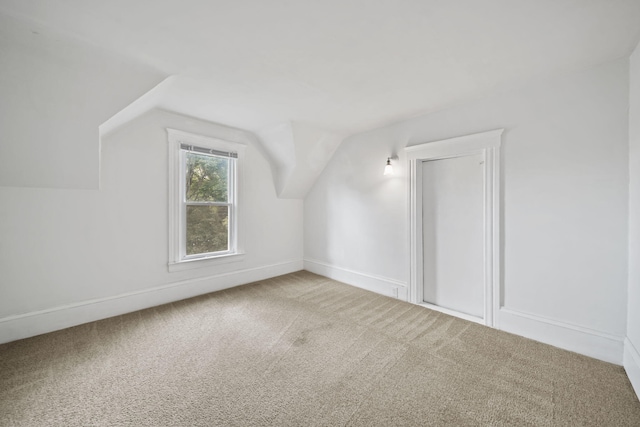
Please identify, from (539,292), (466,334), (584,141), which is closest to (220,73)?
(584,141)

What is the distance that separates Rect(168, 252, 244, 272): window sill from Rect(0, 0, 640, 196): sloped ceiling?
2022 millimetres

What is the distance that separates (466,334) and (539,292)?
76cm

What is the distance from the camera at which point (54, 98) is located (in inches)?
78.5

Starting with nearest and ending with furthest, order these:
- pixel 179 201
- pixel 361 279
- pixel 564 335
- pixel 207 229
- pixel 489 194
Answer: pixel 564 335 < pixel 489 194 < pixel 179 201 < pixel 207 229 < pixel 361 279

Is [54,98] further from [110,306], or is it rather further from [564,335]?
[564,335]

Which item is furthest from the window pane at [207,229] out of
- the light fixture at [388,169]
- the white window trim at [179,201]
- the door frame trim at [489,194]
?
the door frame trim at [489,194]

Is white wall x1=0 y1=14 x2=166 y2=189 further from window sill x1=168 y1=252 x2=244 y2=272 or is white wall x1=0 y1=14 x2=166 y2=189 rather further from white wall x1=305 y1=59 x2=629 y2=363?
white wall x1=305 y1=59 x2=629 y2=363

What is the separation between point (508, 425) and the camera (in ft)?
4.74

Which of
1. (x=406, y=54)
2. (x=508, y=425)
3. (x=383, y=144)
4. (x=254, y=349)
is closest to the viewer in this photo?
(x=508, y=425)

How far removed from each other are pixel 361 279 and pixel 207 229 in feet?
7.76

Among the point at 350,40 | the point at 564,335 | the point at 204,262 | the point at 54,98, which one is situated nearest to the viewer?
the point at 350,40

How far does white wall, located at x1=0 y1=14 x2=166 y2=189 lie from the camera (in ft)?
5.75

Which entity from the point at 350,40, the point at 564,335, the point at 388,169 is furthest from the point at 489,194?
the point at 350,40

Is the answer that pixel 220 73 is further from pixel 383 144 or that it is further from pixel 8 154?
pixel 383 144
